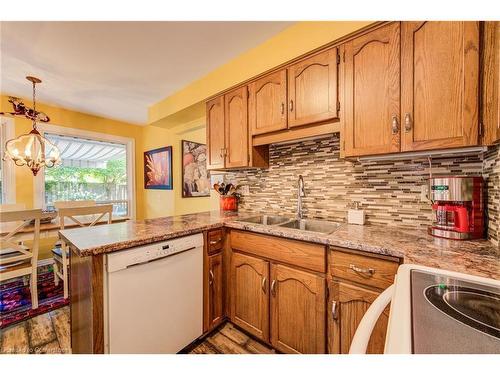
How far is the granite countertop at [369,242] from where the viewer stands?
81 centimetres

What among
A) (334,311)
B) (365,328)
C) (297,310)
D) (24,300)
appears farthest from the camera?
(24,300)

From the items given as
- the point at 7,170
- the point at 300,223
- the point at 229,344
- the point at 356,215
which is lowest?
the point at 229,344

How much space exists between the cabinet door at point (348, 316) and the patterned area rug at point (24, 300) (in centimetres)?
245

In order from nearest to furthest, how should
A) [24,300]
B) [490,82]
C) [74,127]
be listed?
1. [490,82]
2. [24,300]
3. [74,127]

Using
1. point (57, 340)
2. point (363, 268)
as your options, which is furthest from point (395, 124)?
point (57, 340)

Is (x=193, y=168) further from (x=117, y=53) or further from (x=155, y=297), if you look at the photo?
(x=155, y=297)

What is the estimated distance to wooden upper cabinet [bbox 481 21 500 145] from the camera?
891 mm

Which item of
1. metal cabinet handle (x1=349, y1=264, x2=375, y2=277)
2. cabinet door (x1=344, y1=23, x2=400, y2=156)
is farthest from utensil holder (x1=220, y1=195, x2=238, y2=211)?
metal cabinet handle (x1=349, y1=264, x2=375, y2=277)

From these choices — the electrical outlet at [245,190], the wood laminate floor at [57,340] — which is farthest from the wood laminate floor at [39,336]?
the electrical outlet at [245,190]

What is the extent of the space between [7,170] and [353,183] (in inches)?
163

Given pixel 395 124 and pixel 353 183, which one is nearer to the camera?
pixel 395 124

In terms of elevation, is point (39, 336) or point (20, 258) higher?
point (20, 258)

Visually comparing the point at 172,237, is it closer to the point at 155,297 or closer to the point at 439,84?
the point at 155,297

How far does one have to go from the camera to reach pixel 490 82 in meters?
0.92
